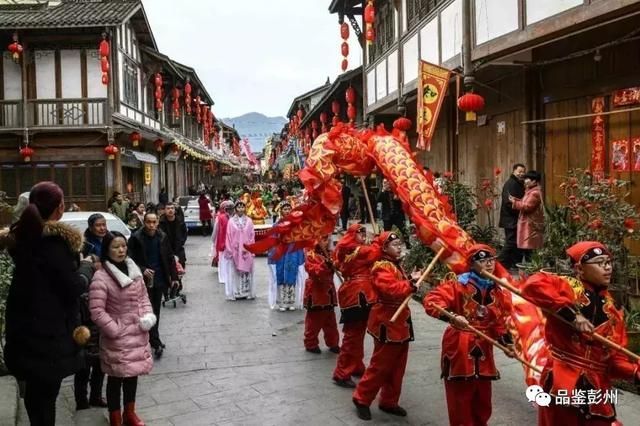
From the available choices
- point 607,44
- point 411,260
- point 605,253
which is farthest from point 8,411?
point 607,44

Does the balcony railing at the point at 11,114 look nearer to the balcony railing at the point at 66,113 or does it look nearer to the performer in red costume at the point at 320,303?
the balcony railing at the point at 66,113

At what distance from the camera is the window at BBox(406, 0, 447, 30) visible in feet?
44.6

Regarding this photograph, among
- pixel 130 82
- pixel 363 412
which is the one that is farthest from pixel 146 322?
pixel 130 82

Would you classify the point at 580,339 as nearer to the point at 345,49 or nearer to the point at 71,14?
the point at 345,49

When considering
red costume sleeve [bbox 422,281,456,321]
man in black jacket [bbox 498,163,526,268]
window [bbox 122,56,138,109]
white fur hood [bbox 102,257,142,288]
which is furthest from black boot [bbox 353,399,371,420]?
window [bbox 122,56,138,109]

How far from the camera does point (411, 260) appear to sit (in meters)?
11.1

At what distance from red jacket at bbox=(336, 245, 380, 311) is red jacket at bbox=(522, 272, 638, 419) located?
103 inches

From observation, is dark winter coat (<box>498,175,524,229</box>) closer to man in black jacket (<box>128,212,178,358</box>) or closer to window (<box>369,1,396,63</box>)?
man in black jacket (<box>128,212,178,358</box>)

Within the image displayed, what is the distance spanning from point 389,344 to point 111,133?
18304 mm

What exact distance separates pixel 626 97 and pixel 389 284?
5.88 meters

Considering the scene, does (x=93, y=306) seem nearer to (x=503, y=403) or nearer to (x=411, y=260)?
(x=503, y=403)

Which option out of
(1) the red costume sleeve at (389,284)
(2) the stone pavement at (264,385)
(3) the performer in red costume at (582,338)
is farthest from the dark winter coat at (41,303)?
(3) the performer in red costume at (582,338)

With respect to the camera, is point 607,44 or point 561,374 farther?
point 607,44

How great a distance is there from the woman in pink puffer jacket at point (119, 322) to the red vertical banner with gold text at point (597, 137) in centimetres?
734
